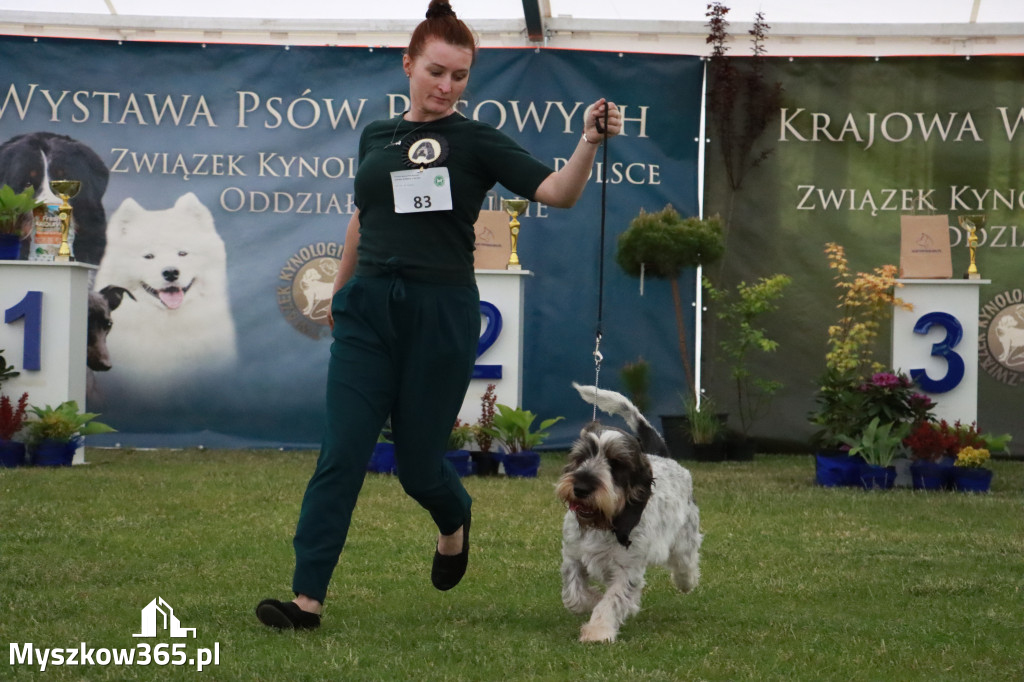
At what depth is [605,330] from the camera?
10.8 m

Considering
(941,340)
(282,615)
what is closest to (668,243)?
(941,340)

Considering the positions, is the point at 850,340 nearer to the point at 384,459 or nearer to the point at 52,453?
the point at 384,459

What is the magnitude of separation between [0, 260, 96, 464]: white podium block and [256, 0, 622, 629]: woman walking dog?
212 inches

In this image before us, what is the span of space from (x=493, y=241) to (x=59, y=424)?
3.27 metres

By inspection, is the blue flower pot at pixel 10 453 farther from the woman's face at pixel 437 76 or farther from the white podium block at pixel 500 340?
the woman's face at pixel 437 76

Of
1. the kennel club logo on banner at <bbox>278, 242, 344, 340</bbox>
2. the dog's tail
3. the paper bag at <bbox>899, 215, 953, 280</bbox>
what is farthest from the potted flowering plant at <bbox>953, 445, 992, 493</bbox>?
the kennel club logo on banner at <bbox>278, 242, 344, 340</bbox>

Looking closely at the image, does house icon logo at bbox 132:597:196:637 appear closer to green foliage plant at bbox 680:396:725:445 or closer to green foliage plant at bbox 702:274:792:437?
green foliage plant at bbox 680:396:725:445

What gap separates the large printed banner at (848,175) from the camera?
10.6 m

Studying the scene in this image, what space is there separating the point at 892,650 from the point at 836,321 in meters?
7.29

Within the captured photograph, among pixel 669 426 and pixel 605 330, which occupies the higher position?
pixel 605 330

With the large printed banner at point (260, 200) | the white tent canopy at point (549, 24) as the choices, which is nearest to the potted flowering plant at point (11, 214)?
the large printed banner at point (260, 200)

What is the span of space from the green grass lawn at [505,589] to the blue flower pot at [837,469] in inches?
17.6

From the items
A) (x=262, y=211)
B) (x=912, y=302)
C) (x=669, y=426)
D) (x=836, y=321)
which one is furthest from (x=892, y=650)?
(x=262, y=211)

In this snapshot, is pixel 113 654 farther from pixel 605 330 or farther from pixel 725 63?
pixel 725 63
